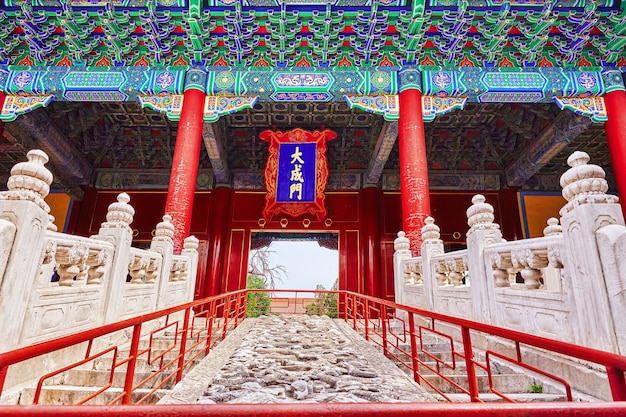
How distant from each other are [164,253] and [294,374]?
3360 mm

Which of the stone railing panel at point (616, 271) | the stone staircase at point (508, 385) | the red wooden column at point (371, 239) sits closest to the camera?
the stone railing panel at point (616, 271)

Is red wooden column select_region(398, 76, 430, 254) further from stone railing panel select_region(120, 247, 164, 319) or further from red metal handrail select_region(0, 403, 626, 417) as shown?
red metal handrail select_region(0, 403, 626, 417)

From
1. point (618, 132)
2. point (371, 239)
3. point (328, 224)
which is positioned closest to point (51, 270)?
point (328, 224)

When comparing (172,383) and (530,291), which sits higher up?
(530,291)

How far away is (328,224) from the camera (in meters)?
11.7

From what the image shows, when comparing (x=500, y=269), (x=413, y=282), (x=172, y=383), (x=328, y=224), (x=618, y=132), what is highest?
(x=618, y=132)

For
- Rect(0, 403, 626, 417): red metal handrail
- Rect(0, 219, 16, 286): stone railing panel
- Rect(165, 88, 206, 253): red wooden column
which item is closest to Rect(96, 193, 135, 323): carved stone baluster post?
Rect(0, 219, 16, 286): stone railing panel

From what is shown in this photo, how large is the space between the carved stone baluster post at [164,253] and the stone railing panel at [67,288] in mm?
1457

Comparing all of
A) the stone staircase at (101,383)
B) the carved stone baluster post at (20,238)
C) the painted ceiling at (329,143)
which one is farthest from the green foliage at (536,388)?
the painted ceiling at (329,143)

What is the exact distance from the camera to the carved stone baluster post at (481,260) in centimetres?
374

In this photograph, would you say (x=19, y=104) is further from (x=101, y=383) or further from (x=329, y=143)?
(x=329, y=143)

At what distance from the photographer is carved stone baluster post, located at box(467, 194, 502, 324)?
374 centimetres

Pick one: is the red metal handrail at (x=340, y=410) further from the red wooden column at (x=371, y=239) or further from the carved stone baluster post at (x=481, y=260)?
the red wooden column at (x=371, y=239)

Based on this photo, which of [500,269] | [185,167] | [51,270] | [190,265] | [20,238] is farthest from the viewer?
[185,167]
